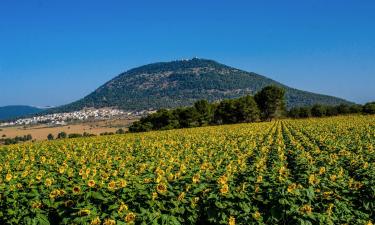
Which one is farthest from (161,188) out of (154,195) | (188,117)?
(188,117)

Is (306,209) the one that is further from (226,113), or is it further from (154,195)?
(226,113)

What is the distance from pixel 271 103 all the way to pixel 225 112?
54.2 feet

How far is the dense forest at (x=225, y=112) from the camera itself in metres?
97.6

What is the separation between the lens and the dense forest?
320ft

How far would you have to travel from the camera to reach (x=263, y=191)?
983cm

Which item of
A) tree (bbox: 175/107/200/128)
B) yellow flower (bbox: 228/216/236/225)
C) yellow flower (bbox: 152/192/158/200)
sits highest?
tree (bbox: 175/107/200/128)

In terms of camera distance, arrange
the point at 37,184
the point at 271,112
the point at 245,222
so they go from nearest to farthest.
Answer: the point at 245,222 → the point at 37,184 → the point at 271,112

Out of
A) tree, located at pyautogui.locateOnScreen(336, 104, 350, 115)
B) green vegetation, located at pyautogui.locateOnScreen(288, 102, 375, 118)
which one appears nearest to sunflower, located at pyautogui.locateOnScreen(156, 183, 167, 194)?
green vegetation, located at pyautogui.locateOnScreen(288, 102, 375, 118)

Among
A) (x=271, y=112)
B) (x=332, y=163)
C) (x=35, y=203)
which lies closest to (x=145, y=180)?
(x=35, y=203)

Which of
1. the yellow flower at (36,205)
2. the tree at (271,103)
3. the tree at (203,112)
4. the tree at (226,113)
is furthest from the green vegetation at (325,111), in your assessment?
the yellow flower at (36,205)

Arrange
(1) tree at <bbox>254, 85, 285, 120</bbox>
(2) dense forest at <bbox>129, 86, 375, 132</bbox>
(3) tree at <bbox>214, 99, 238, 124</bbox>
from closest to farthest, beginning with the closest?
(2) dense forest at <bbox>129, 86, 375, 132</bbox> < (3) tree at <bbox>214, 99, 238, 124</bbox> < (1) tree at <bbox>254, 85, 285, 120</bbox>

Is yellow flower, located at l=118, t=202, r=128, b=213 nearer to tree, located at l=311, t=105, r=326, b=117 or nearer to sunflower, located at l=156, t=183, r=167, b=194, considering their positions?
sunflower, located at l=156, t=183, r=167, b=194

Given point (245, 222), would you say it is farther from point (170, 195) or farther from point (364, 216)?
point (364, 216)

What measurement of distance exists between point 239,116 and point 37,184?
304ft
